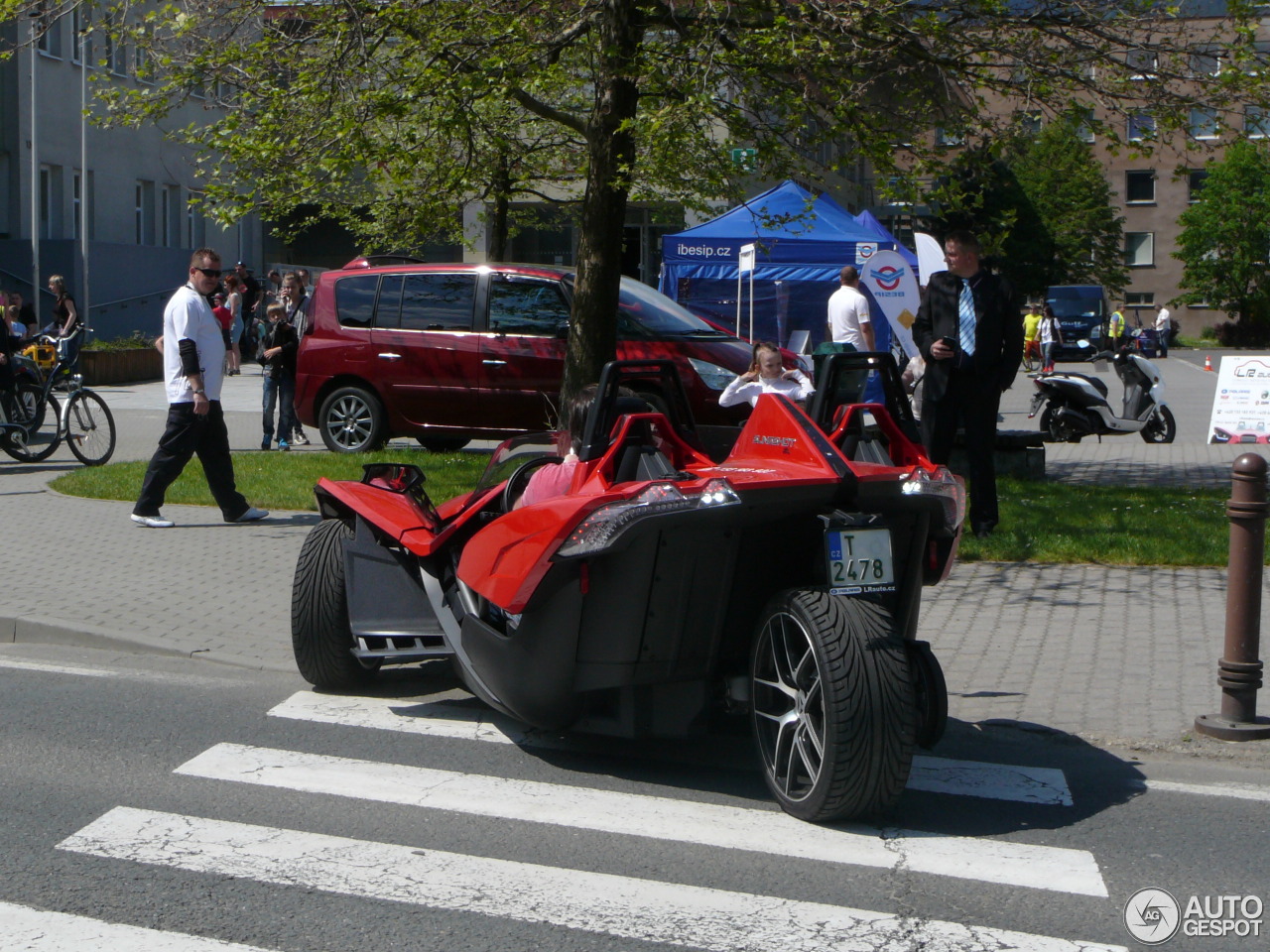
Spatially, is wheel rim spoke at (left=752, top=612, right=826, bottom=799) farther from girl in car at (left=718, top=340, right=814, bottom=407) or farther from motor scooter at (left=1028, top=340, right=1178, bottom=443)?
motor scooter at (left=1028, top=340, right=1178, bottom=443)

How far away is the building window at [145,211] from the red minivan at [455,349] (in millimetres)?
22417

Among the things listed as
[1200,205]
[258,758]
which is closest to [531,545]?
[258,758]

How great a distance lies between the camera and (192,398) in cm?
1082

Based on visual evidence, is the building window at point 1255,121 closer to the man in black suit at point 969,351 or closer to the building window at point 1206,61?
the building window at point 1206,61

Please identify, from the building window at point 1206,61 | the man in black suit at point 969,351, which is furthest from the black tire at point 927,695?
the building window at point 1206,61

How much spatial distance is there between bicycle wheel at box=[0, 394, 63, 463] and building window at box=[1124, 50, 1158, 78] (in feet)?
34.0

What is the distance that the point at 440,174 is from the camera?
45.8ft

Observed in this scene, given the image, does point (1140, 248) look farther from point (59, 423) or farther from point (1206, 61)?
point (59, 423)

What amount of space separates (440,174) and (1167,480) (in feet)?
24.1

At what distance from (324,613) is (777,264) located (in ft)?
55.5

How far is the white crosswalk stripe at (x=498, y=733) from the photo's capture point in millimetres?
5273

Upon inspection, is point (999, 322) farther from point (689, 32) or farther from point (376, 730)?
point (376, 730)

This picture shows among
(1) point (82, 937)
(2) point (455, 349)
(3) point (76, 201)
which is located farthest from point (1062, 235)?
(1) point (82, 937)

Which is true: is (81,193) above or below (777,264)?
above
